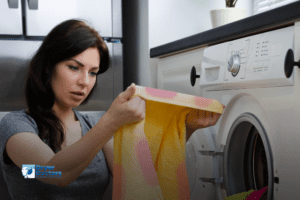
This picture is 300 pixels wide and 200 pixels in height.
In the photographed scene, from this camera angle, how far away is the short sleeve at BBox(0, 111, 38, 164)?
93 centimetres

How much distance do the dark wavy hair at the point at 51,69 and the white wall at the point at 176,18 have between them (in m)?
0.57

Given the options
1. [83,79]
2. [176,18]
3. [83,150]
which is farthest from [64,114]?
[176,18]

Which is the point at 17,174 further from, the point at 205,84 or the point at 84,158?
the point at 205,84

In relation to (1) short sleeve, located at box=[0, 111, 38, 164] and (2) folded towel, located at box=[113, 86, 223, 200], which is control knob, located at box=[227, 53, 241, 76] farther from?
(1) short sleeve, located at box=[0, 111, 38, 164]

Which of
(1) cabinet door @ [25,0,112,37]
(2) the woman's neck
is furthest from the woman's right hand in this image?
(1) cabinet door @ [25,0,112,37]

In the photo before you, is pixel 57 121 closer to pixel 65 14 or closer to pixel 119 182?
pixel 119 182

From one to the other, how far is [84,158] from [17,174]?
0.32 meters

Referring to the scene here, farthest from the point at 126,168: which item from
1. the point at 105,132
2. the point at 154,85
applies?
the point at 154,85

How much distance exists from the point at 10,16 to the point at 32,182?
820 mm

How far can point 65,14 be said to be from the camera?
158cm

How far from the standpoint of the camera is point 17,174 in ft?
3.32

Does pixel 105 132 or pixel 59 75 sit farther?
pixel 59 75

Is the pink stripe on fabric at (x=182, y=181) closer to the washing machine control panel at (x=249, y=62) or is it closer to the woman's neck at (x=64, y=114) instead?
the washing machine control panel at (x=249, y=62)

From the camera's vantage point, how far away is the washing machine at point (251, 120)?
2.49 feet
